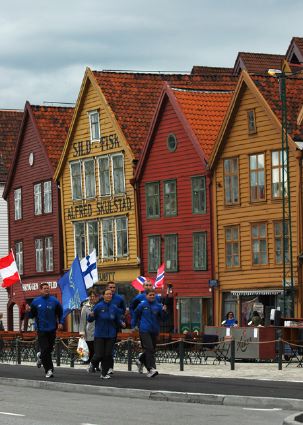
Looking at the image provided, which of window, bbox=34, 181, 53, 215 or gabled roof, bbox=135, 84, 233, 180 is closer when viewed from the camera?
gabled roof, bbox=135, 84, 233, 180

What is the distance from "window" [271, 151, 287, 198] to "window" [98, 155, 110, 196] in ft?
40.3

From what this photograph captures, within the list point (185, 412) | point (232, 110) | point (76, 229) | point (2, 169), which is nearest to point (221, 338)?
point (232, 110)

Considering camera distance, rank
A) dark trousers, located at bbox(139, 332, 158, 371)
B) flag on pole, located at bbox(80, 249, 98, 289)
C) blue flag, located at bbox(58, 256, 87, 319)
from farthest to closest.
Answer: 1. flag on pole, located at bbox(80, 249, 98, 289)
2. blue flag, located at bbox(58, 256, 87, 319)
3. dark trousers, located at bbox(139, 332, 158, 371)

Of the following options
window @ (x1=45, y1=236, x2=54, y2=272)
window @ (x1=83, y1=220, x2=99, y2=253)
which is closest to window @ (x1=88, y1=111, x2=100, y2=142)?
window @ (x1=83, y1=220, x2=99, y2=253)

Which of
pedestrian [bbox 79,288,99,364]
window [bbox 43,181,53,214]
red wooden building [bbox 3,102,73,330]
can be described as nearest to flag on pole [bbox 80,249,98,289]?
pedestrian [bbox 79,288,99,364]

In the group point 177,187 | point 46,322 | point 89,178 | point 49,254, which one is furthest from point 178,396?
point 49,254

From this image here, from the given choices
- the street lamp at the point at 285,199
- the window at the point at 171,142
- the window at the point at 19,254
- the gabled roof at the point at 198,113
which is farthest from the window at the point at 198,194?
the window at the point at 19,254

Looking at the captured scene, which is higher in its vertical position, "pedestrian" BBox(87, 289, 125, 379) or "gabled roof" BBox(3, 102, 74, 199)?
"gabled roof" BBox(3, 102, 74, 199)

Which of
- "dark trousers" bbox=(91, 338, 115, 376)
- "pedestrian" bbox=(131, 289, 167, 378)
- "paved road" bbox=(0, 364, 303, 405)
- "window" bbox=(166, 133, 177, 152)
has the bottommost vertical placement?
"paved road" bbox=(0, 364, 303, 405)

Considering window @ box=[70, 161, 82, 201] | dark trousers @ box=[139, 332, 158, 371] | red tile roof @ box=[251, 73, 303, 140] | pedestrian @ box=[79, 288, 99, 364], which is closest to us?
dark trousers @ box=[139, 332, 158, 371]

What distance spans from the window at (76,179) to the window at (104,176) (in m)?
1.99

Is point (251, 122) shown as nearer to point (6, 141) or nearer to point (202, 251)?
point (202, 251)

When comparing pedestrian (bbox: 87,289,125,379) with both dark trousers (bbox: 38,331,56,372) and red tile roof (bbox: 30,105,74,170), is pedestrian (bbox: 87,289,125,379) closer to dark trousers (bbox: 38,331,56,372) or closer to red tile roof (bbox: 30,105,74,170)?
dark trousers (bbox: 38,331,56,372)

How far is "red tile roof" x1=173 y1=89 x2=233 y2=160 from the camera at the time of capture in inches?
2242
